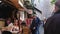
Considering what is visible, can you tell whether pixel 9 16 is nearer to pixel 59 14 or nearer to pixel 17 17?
pixel 17 17

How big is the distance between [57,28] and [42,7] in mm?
10973

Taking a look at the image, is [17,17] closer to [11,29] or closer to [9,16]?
[9,16]

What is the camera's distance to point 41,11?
13117 millimetres

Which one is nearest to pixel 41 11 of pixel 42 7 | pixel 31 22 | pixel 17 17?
pixel 42 7

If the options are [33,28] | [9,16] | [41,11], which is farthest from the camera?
[41,11]

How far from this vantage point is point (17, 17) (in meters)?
7.52

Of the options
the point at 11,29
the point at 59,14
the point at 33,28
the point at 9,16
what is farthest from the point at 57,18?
the point at 33,28

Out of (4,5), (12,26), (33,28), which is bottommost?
(33,28)

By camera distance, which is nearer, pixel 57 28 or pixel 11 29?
pixel 57 28

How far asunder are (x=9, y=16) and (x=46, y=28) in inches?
180

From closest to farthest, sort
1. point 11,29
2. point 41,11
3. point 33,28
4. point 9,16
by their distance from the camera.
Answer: point 11,29 < point 9,16 < point 33,28 < point 41,11

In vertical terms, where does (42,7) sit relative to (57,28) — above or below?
below

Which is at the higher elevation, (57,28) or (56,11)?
(56,11)

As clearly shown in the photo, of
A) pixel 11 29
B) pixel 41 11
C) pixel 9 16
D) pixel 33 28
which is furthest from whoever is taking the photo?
pixel 41 11
